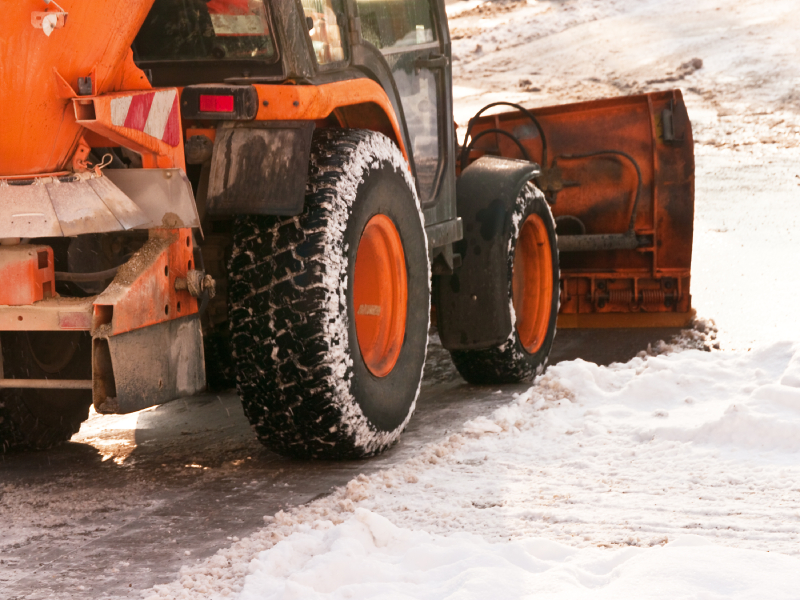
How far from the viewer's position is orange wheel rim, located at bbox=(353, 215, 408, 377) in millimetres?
3854

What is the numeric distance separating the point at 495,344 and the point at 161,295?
1.96m

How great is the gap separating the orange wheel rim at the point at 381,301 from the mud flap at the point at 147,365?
704mm

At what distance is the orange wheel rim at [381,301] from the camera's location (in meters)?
3.85

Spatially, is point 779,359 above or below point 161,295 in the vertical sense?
below

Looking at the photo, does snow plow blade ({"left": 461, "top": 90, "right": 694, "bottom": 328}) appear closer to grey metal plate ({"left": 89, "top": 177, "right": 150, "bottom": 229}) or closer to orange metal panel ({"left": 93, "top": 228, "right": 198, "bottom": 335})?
orange metal panel ({"left": 93, "top": 228, "right": 198, "bottom": 335})

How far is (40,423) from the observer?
406 centimetres

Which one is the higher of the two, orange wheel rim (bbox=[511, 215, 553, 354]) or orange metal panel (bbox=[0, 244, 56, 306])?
orange metal panel (bbox=[0, 244, 56, 306])

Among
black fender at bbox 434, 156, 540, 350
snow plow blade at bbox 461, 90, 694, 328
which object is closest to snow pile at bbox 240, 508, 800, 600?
black fender at bbox 434, 156, 540, 350

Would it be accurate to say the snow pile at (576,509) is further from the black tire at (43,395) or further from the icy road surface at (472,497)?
the black tire at (43,395)

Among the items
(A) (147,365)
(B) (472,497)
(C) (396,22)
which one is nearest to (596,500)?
(B) (472,497)

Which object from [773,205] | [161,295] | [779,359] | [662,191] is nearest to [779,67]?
[773,205]

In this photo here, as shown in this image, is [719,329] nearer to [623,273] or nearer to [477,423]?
[623,273]

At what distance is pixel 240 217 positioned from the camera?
342 centimetres

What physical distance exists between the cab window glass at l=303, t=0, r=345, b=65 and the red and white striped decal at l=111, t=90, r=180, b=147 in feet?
1.86
